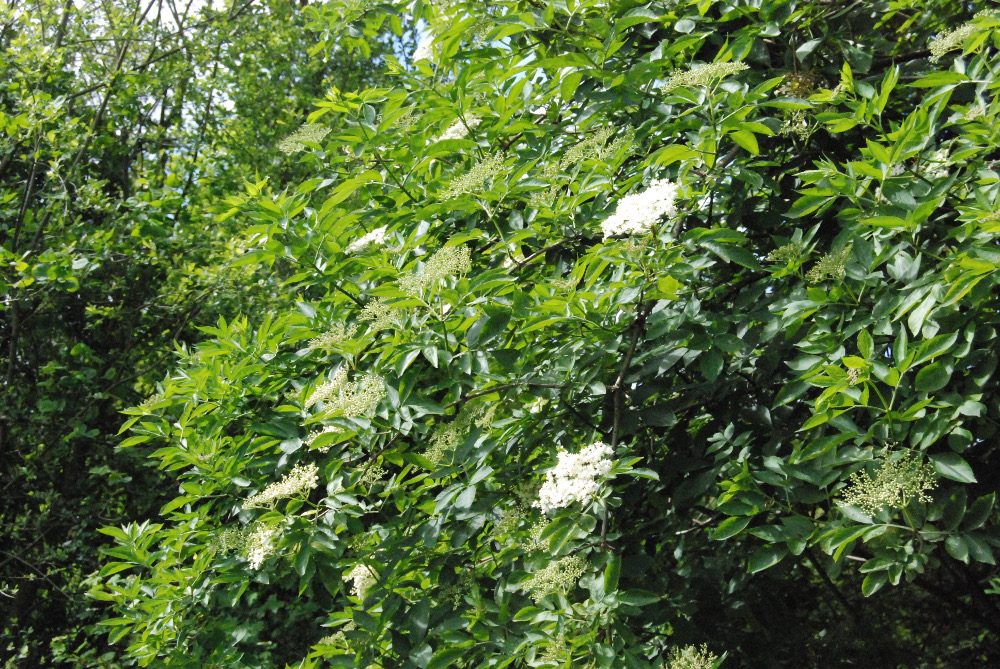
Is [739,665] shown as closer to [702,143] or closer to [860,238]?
[860,238]

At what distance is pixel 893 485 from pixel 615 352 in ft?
2.26

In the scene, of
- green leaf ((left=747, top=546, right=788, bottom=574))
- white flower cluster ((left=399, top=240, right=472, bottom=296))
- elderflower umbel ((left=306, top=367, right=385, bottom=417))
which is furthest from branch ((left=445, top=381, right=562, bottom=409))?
green leaf ((left=747, top=546, right=788, bottom=574))

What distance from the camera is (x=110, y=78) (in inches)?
232

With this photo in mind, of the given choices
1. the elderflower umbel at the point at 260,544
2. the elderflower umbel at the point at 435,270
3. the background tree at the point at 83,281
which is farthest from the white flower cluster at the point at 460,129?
the background tree at the point at 83,281

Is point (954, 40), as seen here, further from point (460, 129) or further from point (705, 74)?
point (460, 129)

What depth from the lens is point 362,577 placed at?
248 centimetres

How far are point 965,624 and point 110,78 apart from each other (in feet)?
19.2

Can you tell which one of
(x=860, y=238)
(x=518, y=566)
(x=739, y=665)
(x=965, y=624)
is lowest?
(x=965, y=624)

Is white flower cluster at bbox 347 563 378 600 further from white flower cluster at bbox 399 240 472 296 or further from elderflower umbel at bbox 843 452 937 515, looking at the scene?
elderflower umbel at bbox 843 452 937 515

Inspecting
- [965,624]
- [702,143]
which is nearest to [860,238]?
[702,143]

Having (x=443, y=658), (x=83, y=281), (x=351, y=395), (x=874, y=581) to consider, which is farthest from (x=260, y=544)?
(x=83, y=281)

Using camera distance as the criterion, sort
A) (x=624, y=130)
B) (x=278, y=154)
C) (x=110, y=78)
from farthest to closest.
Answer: (x=278, y=154) → (x=110, y=78) → (x=624, y=130)

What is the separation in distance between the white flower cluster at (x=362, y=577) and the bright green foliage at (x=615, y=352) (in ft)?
0.13

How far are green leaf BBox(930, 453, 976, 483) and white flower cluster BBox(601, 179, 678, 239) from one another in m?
0.77
